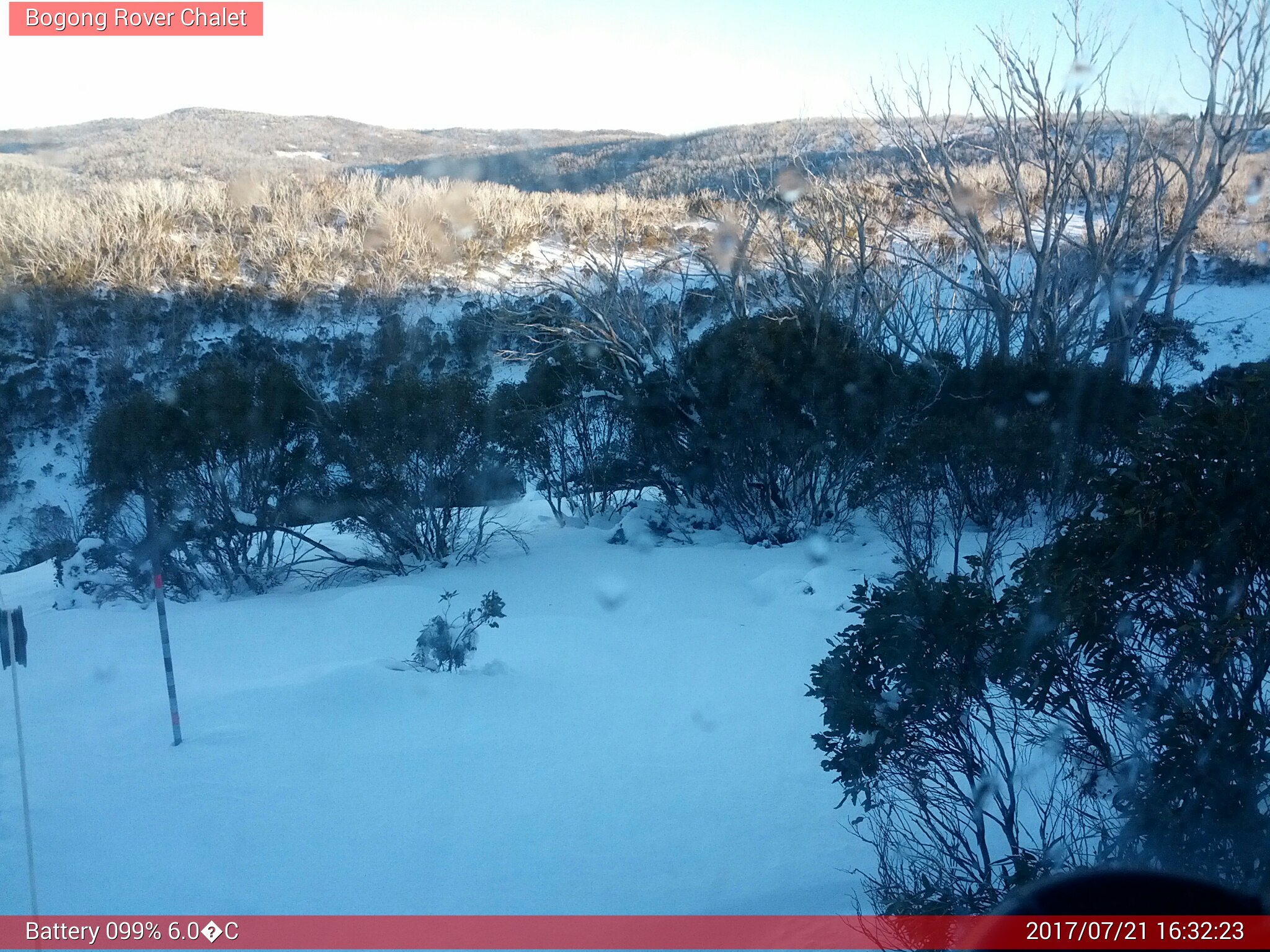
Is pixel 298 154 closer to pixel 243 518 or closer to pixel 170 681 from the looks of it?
pixel 243 518

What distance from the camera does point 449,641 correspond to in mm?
6578

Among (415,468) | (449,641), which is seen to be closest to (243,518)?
(415,468)

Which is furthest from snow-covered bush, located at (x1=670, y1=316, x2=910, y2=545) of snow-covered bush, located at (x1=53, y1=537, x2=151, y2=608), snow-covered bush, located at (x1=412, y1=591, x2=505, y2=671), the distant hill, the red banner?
the distant hill

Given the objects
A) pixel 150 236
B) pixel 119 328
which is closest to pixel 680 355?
pixel 119 328

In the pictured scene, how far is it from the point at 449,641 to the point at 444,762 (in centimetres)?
158

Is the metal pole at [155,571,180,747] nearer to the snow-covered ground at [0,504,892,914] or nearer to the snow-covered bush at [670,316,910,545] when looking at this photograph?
the snow-covered ground at [0,504,892,914]

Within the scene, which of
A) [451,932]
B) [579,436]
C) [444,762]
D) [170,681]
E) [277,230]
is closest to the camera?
[451,932]

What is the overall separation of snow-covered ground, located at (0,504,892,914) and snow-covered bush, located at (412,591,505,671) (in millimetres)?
136

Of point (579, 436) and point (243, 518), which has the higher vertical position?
point (579, 436)

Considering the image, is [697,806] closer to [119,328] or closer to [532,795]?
[532,795]

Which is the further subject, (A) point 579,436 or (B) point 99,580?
(A) point 579,436

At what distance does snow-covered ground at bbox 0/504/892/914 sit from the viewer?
154 inches

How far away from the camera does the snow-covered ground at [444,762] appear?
12.8 ft

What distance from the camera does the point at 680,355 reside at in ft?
35.1
